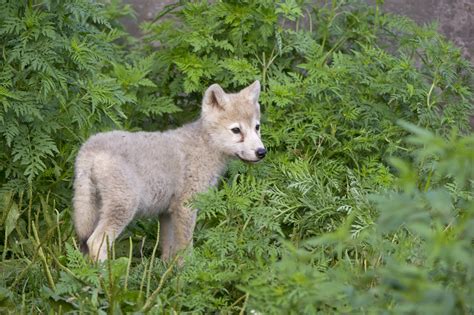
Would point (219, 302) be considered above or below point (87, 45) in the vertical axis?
below

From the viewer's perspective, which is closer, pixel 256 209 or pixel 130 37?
pixel 256 209

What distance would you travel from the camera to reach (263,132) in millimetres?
6949

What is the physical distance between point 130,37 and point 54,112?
2.08 m

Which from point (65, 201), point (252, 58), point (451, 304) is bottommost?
point (65, 201)

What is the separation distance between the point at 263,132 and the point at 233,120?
376 mm

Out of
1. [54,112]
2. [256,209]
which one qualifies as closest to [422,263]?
[256,209]

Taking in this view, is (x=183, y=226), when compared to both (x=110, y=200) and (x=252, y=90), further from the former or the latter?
(x=252, y=90)

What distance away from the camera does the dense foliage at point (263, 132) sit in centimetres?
482

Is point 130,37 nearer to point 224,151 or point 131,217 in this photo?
point 224,151

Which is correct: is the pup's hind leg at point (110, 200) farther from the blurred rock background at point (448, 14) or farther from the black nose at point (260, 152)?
the blurred rock background at point (448, 14)

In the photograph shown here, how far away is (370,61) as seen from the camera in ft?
24.0

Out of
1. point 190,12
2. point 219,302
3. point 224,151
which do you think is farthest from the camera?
point 190,12

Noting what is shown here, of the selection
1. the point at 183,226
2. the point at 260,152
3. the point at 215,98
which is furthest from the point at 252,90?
the point at 183,226

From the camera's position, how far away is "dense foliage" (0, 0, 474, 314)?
4824 mm
